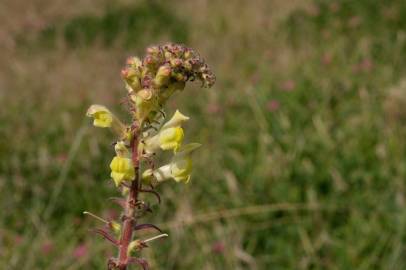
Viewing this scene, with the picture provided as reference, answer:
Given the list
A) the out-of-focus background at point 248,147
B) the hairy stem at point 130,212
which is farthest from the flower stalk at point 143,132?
the out-of-focus background at point 248,147

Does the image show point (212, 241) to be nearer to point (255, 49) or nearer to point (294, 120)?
point (294, 120)

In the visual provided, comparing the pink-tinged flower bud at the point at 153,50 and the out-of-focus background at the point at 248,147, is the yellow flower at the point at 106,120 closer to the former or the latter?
the pink-tinged flower bud at the point at 153,50

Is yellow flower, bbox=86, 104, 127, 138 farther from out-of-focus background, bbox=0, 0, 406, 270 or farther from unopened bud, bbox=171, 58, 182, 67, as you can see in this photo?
out-of-focus background, bbox=0, 0, 406, 270

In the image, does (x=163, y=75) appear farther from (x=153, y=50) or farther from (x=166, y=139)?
(x=166, y=139)

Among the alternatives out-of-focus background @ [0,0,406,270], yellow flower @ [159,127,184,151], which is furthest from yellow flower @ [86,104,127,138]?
out-of-focus background @ [0,0,406,270]

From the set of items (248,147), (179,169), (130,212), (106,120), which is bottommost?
(130,212)

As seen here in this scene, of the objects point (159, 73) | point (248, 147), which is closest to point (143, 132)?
point (159, 73)

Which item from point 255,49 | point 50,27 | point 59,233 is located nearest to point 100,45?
point 50,27
